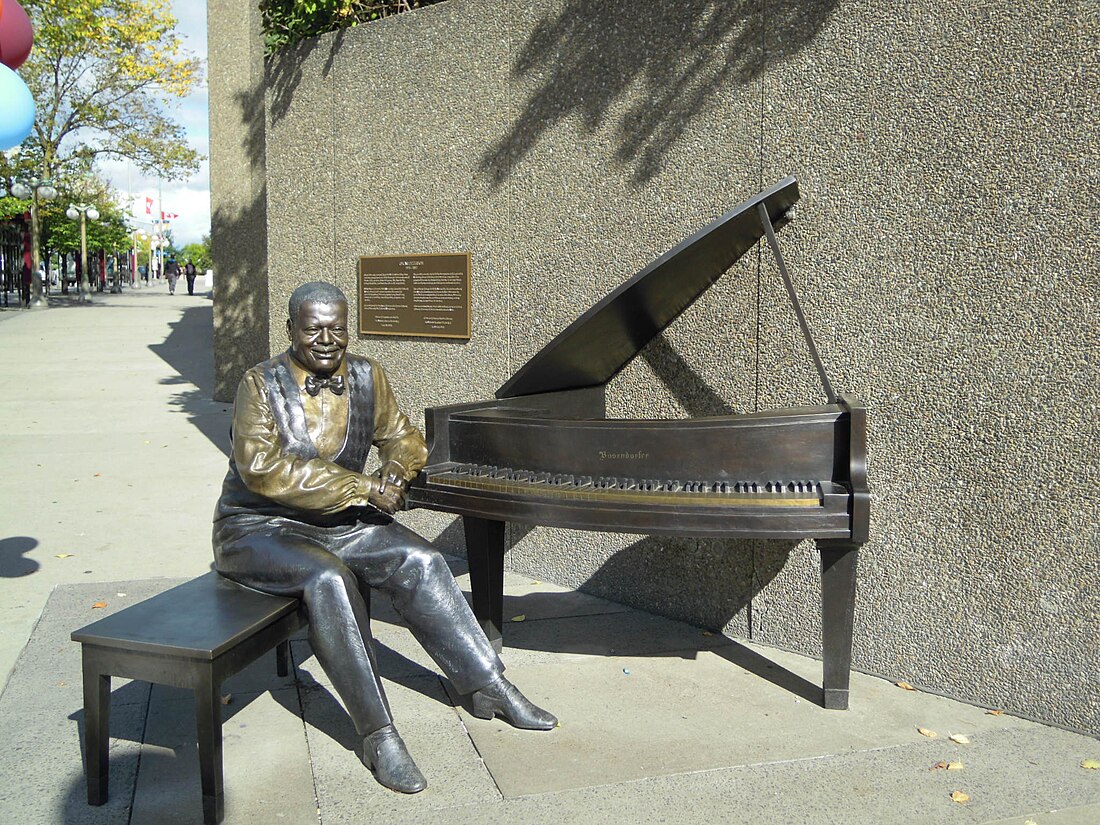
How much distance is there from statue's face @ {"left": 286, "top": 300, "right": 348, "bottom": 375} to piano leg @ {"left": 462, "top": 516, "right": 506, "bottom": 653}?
104 cm

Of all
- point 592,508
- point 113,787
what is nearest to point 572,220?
point 592,508

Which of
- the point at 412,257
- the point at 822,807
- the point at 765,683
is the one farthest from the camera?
the point at 412,257

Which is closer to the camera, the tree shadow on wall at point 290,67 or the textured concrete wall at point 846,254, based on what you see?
the textured concrete wall at point 846,254

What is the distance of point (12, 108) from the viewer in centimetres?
506

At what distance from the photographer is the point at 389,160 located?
6.41 meters

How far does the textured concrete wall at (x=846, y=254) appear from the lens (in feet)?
12.6

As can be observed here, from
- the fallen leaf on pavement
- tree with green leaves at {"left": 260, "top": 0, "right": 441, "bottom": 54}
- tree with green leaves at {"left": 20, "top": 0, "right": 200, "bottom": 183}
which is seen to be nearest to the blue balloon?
tree with green leaves at {"left": 260, "top": 0, "right": 441, "bottom": 54}

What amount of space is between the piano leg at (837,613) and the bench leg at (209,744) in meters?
2.15

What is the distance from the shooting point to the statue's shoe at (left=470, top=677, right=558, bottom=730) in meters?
3.80

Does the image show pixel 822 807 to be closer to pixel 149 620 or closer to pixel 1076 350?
pixel 1076 350

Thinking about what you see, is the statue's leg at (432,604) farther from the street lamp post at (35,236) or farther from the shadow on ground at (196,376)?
the street lamp post at (35,236)

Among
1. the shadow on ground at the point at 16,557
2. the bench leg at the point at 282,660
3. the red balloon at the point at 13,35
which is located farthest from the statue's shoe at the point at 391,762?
the red balloon at the point at 13,35

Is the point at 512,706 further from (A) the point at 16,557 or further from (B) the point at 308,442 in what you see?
(A) the point at 16,557

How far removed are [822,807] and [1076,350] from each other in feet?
6.28
